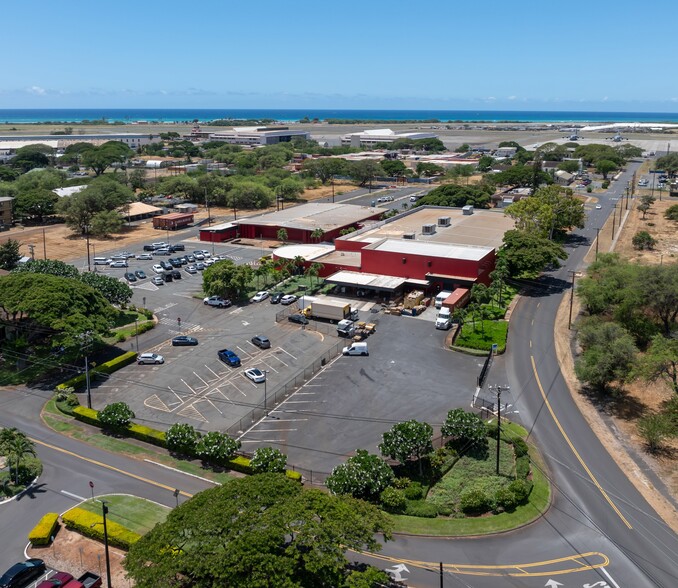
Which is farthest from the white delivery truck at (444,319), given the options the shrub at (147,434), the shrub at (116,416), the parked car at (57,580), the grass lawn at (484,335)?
the parked car at (57,580)

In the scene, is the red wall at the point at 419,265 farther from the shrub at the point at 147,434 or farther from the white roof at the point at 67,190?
the white roof at the point at 67,190

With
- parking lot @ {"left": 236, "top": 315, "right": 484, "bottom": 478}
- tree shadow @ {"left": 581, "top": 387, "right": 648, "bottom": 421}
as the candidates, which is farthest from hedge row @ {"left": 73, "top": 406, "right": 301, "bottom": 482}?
tree shadow @ {"left": 581, "top": 387, "right": 648, "bottom": 421}

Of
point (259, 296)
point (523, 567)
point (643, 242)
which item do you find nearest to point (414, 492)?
point (523, 567)

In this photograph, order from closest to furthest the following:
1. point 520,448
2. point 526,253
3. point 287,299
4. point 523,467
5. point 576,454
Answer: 1. point 523,467
2. point 520,448
3. point 576,454
4. point 287,299
5. point 526,253

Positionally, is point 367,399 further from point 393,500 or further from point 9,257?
point 9,257

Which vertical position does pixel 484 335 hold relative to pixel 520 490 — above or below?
above
